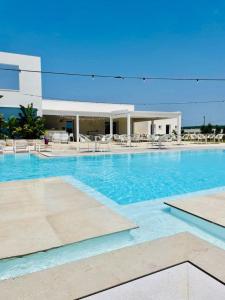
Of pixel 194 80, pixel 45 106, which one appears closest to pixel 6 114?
pixel 45 106

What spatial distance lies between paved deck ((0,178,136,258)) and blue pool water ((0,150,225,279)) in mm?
109

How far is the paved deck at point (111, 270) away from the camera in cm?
174

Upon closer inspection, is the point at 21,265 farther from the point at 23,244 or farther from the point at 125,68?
the point at 125,68

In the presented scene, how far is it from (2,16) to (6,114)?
28.5 ft

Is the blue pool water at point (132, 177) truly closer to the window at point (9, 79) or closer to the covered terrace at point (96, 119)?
the window at point (9, 79)

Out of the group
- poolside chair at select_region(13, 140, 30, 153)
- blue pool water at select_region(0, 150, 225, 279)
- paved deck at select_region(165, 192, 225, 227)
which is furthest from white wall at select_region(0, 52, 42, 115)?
paved deck at select_region(165, 192, 225, 227)

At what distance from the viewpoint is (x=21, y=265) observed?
2391 mm

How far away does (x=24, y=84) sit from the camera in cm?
1939

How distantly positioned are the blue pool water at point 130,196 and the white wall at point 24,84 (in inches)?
403

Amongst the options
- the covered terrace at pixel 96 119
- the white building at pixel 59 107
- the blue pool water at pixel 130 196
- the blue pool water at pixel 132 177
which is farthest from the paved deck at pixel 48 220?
the covered terrace at pixel 96 119

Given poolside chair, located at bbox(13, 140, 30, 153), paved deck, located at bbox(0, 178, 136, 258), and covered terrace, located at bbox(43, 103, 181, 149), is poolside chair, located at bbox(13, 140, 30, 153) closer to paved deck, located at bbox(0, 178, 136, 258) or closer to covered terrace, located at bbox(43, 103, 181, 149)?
covered terrace, located at bbox(43, 103, 181, 149)

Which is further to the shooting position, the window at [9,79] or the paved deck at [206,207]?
the window at [9,79]

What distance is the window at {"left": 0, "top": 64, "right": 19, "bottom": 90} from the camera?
18453 mm

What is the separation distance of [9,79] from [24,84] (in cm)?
115
